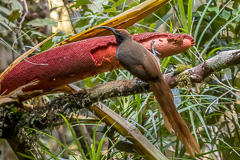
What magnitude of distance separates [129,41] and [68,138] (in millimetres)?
1874

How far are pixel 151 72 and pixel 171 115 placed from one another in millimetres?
173

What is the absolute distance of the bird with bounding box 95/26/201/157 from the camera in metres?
0.97

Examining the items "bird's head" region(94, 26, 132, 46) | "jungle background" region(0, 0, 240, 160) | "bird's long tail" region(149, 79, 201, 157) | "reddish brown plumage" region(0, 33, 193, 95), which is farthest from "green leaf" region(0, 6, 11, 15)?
"bird's long tail" region(149, 79, 201, 157)

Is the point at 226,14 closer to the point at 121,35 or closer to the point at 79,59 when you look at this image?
the point at 121,35

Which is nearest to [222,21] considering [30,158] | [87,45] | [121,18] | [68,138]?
[121,18]

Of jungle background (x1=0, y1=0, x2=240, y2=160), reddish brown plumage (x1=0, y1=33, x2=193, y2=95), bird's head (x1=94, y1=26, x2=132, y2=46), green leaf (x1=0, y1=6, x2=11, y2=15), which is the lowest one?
jungle background (x1=0, y1=0, x2=240, y2=160)

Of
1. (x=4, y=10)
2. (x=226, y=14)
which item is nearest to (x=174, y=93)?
(x=226, y=14)

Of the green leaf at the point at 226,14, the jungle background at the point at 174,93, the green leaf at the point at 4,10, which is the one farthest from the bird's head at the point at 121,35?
the green leaf at the point at 4,10

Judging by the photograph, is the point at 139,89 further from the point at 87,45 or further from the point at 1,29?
the point at 1,29

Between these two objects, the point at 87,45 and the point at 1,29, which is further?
the point at 1,29

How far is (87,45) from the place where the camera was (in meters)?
1.08

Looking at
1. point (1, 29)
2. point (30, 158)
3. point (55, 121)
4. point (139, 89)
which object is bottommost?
point (30, 158)

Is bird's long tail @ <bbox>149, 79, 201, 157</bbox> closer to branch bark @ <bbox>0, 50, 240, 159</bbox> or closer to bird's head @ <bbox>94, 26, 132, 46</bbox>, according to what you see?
branch bark @ <bbox>0, 50, 240, 159</bbox>

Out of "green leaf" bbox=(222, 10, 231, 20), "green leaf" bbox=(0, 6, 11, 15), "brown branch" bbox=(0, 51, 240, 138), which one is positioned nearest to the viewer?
"brown branch" bbox=(0, 51, 240, 138)
